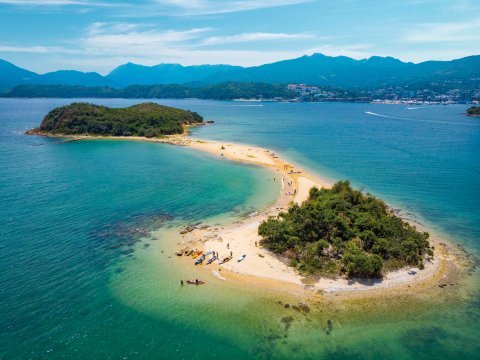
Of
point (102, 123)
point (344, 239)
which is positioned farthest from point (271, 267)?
point (102, 123)

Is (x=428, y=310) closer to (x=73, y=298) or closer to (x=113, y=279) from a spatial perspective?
(x=113, y=279)

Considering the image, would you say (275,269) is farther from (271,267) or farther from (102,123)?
(102,123)

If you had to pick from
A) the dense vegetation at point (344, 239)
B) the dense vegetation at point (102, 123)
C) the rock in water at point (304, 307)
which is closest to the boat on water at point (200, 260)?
the dense vegetation at point (344, 239)

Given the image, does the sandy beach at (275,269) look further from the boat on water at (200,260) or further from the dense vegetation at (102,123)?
the dense vegetation at (102,123)

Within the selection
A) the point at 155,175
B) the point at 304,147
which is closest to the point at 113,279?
the point at 155,175

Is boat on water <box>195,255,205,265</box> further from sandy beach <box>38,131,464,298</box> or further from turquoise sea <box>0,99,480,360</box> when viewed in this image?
turquoise sea <box>0,99,480,360</box>

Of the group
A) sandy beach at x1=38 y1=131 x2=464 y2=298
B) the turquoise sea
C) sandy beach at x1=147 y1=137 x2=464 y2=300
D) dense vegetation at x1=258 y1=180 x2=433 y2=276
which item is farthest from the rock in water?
dense vegetation at x1=258 y1=180 x2=433 y2=276

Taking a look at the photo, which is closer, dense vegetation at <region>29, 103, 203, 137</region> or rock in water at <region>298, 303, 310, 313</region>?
rock in water at <region>298, 303, 310, 313</region>
